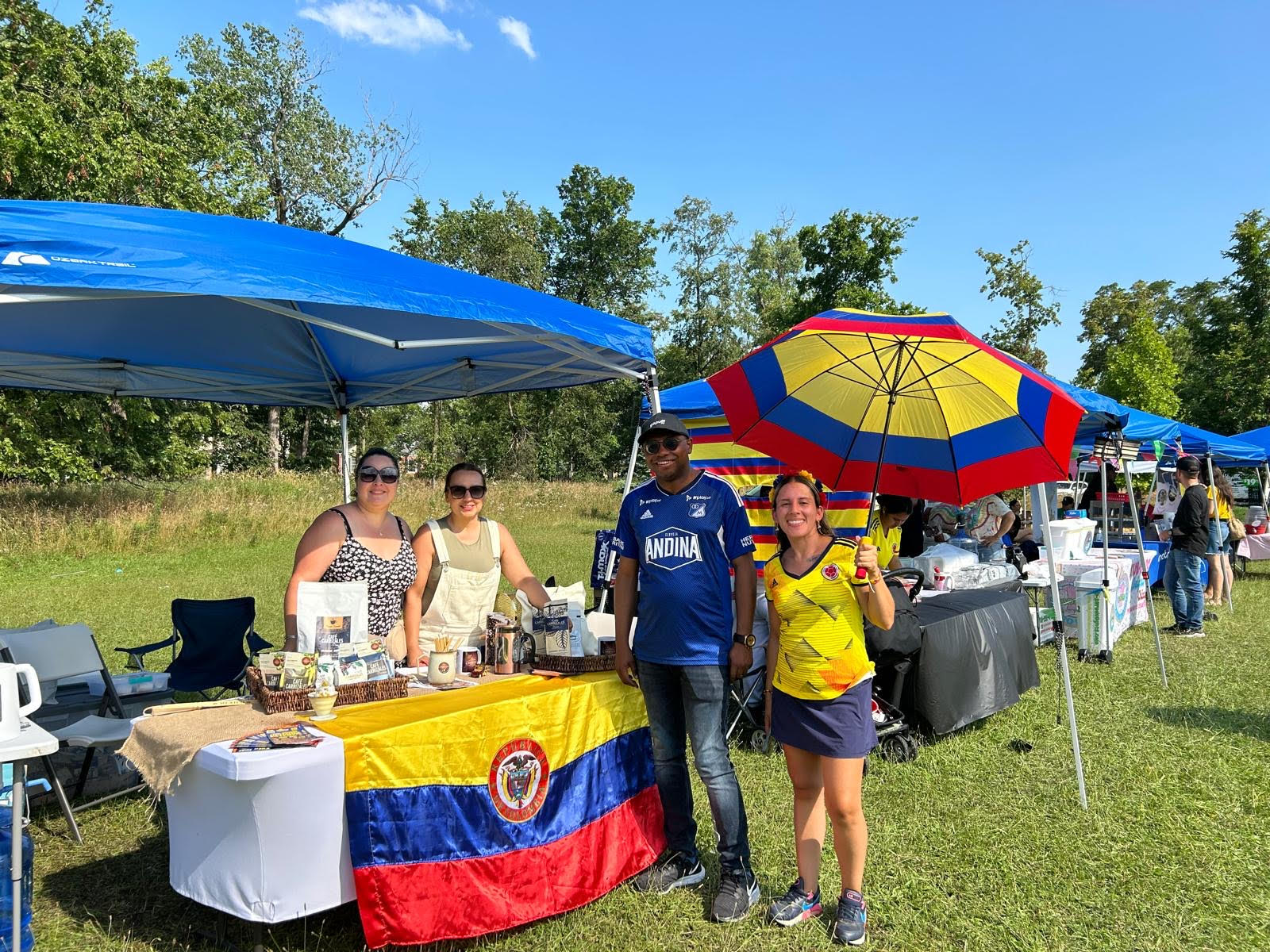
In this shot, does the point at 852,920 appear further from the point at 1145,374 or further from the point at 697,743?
the point at 1145,374

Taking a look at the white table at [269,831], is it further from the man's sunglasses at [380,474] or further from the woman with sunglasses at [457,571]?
the man's sunglasses at [380,474]

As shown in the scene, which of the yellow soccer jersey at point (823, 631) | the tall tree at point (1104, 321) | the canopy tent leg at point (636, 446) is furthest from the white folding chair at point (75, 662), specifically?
the tall tree at point (1104, 321)

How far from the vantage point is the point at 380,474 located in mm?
3434

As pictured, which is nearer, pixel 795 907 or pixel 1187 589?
pixel 795 907

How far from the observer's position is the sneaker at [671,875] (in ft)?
10.1

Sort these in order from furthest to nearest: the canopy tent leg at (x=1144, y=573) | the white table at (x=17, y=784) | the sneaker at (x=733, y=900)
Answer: the canopy tent leg at (x=1144, y=573) < the sneaker at (x=733, y=900) < the white table at (x=17, y=784)

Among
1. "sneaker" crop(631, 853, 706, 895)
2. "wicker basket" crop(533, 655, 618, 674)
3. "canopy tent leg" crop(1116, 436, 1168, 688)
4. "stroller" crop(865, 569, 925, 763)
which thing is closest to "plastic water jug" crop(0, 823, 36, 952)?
"wicker basket" crop(533, 655, 618, 674)

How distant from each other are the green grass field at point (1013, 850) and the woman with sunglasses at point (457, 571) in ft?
3.82

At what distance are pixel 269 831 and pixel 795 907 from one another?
70.7 inches

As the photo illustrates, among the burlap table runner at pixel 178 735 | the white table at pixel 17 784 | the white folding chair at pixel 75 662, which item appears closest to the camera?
the white table at pixel 17 784

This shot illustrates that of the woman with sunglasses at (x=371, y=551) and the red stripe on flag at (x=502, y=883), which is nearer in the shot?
the red stripe on flag at (x=502, y=883)

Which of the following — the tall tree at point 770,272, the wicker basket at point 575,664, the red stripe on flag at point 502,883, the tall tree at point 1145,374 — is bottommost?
the red stripe on flag at point 502,883

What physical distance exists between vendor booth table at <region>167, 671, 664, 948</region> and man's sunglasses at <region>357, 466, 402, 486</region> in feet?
3.30

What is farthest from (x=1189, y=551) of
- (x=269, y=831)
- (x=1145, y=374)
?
(x=1145, y=374)
